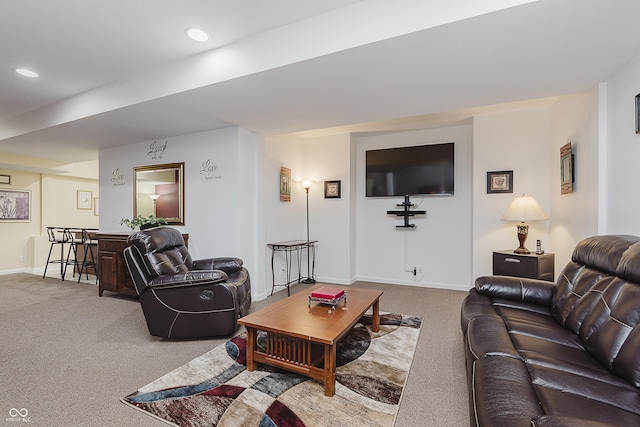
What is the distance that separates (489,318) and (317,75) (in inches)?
86.2

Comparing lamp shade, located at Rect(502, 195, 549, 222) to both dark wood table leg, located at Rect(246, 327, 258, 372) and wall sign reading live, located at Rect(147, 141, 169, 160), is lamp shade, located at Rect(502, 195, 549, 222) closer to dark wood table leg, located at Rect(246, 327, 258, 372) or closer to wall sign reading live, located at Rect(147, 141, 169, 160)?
dark wood table leg, located at Rect(246, 327, 258, 372)

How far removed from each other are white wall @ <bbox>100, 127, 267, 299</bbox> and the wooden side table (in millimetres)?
3024

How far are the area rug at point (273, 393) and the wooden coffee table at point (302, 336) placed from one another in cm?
10

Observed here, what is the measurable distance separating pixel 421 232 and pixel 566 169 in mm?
2039

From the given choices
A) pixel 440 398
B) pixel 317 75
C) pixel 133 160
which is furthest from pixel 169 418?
pixel 133 160

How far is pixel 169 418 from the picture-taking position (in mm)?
1660

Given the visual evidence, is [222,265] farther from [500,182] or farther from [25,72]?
[500,182]

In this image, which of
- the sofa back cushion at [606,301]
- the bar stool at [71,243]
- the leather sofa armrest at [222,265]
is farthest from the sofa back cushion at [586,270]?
the bar stool at [71,243]

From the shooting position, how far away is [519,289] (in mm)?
2416

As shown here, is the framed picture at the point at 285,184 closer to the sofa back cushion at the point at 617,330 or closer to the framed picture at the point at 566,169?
the framed picture at the point at 566,169

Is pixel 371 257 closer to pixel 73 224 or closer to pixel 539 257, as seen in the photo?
pixel 539 257

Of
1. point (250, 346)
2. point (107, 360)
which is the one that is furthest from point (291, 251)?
point (107, 360)

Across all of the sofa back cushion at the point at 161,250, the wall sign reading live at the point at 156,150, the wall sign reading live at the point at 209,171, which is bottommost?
the sofa back cushion at the point at 161,250

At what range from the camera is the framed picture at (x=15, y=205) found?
5840 mm
